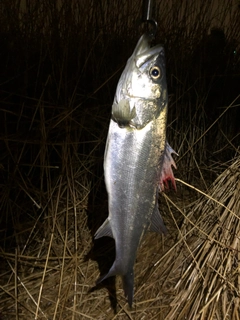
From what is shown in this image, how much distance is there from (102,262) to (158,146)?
864 mm

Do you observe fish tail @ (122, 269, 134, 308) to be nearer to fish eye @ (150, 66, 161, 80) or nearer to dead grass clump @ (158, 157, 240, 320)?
dead grass clump @ (158, 157, 240, 320)

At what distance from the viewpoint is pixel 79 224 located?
64.0 inches

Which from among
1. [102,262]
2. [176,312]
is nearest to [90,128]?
[102,262]

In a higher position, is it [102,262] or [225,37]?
[225,37]

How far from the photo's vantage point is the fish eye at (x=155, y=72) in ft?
2.79

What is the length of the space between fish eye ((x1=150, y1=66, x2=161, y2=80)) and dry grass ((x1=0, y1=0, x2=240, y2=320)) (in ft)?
1.64

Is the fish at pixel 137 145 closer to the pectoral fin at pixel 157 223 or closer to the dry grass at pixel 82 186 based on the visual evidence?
the pectoral fin at pixel 157 223

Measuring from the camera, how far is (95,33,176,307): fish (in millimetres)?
835

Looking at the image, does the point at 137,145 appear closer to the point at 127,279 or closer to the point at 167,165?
the point at 167,165

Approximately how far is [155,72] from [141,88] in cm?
6

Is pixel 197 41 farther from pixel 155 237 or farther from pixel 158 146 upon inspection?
pixel 158 146

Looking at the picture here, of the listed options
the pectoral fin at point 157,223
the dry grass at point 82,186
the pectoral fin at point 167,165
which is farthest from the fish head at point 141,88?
the dry grass at point 82,186

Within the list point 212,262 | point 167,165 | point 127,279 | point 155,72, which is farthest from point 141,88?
point 212,262

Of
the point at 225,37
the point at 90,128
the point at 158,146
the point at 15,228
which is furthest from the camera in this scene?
the point at 225,37
